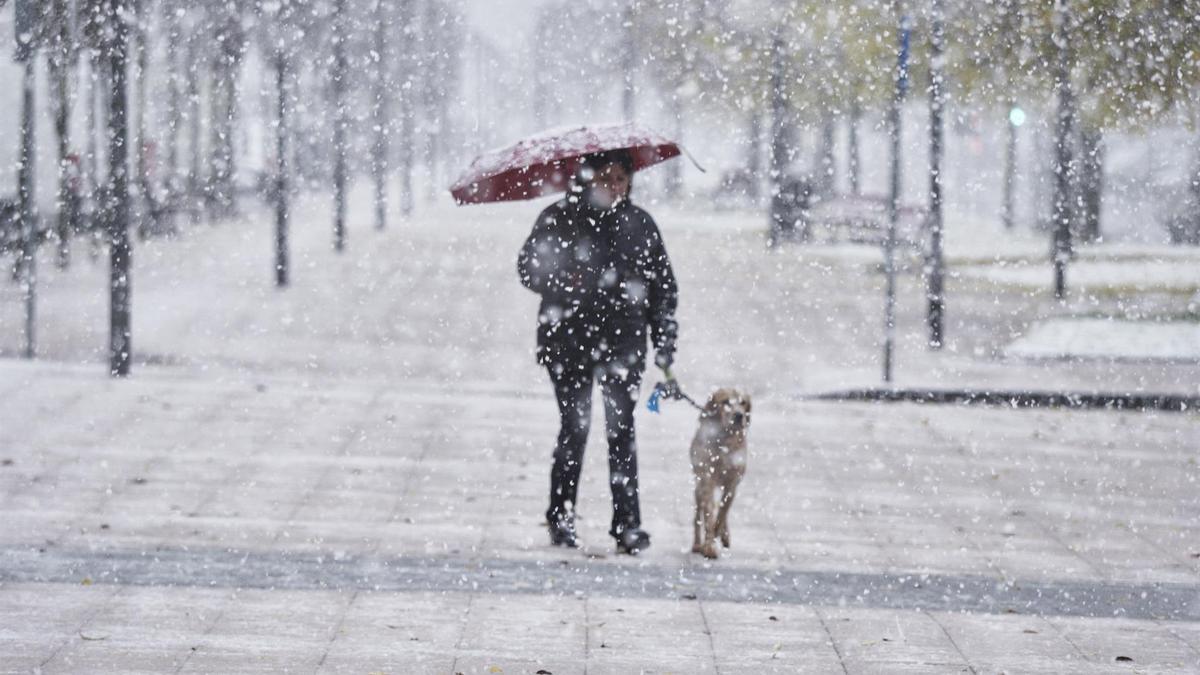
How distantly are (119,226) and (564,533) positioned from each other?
700 cm

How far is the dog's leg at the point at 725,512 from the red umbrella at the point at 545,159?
1.47 meters

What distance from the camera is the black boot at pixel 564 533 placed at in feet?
26.4

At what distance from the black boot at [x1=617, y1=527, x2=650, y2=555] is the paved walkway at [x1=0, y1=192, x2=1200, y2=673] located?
0.19 feet

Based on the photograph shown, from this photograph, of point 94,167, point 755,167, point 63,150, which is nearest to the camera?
point 63,150

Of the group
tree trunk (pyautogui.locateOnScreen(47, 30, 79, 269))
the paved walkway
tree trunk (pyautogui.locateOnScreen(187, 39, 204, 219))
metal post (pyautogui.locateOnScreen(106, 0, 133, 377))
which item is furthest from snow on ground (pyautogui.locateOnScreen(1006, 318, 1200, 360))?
tree trunk (pyautogui.locateOnScreen(187, 39, 204, 219))

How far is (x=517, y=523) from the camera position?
8.66 metres

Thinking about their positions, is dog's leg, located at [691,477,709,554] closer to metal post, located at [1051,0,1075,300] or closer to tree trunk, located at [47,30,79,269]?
metal post, located at [1051,0,1075,300]

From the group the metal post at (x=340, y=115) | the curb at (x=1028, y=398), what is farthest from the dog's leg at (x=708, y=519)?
the metal post at (x=340, y=115)

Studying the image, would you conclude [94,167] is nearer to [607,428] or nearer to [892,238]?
[892,238]

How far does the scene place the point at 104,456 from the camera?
33.6ft

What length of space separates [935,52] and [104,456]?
8651 mm

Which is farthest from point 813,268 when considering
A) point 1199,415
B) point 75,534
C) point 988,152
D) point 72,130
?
point 988,152

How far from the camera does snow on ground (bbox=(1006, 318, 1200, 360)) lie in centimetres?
1705

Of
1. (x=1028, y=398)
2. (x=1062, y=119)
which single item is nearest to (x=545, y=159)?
(x=1028, y=398)
